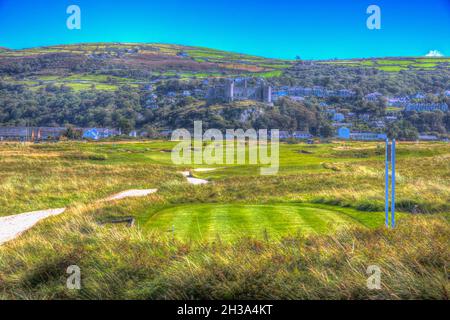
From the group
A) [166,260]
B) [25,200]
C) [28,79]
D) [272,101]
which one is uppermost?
[28,79]

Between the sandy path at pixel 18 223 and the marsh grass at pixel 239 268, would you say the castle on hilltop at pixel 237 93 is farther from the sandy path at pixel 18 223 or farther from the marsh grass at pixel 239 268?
the marsh grass at pixel 239 268

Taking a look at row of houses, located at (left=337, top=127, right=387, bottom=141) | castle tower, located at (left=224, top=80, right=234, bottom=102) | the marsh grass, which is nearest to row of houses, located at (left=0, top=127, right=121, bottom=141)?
castle tower, located at (left=224, top=80, right=234, bottom=102)

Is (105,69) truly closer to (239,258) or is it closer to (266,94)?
(266,94)

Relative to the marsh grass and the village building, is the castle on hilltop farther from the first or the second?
the marsh grass

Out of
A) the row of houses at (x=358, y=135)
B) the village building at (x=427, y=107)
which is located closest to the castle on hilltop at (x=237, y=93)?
the row of houses at (x=358, y=135)
